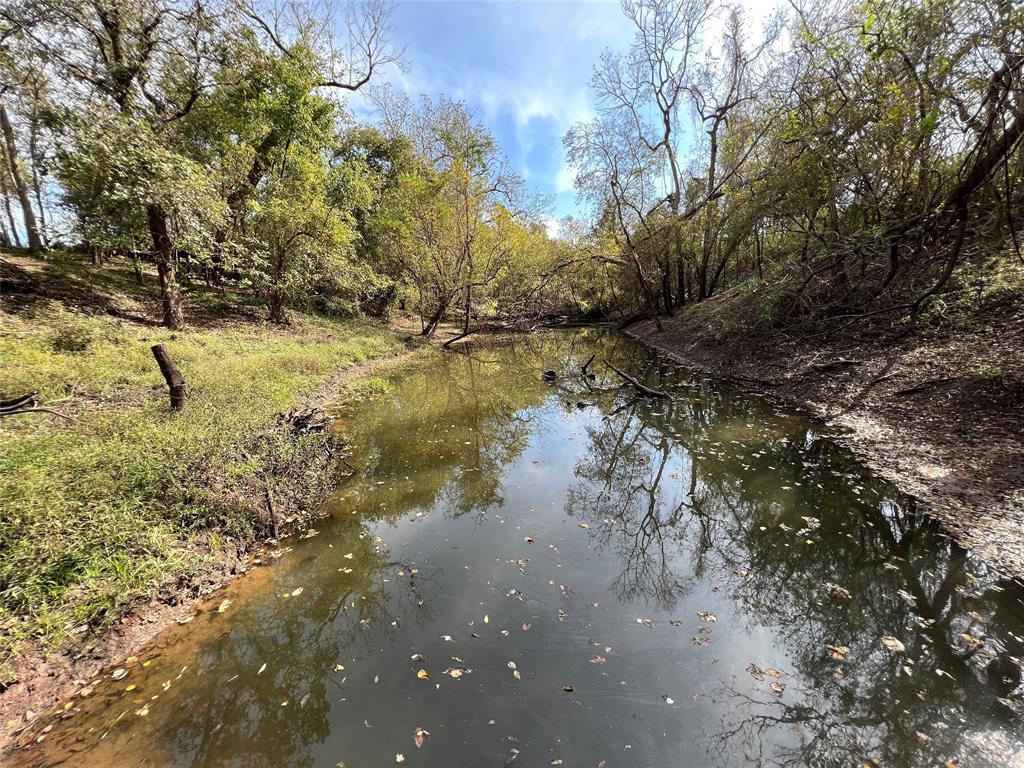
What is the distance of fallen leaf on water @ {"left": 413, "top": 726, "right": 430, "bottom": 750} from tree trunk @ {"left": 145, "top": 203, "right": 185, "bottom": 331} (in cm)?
1356

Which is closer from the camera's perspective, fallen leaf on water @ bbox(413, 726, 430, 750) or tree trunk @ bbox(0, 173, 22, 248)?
fallen leaf on water @ bbox(413, 726, 430, 750)

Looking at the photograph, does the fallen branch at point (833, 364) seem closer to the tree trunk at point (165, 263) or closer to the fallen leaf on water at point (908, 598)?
the fallen leaf on water at point (908, 598)

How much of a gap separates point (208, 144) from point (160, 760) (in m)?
20.0

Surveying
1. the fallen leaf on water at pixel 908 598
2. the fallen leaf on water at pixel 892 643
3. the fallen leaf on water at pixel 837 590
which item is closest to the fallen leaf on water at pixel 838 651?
the fallen leaf on water at pixel 892 643

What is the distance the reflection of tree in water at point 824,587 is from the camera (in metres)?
2.98

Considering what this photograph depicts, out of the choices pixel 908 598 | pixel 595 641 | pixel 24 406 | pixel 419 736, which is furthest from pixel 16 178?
pixel 908 598

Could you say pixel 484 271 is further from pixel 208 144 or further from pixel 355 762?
pixel 355 762

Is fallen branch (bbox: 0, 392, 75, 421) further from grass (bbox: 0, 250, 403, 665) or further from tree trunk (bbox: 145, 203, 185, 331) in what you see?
tree trunk (bbox: 145, 203, 185, 331)

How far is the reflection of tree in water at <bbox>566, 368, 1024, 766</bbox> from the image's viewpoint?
9.78 feet

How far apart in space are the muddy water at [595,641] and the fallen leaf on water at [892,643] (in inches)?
0.8

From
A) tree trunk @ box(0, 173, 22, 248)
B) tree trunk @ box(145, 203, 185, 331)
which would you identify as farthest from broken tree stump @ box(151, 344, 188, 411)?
tree trunk @ box(0, 173, 22, 248)

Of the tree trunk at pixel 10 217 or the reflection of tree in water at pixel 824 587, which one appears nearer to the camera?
the reflection of tree in water at pixel 824 587

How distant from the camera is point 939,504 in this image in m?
5.29

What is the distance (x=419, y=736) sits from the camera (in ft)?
9.75
